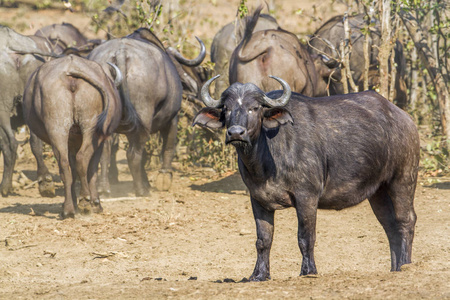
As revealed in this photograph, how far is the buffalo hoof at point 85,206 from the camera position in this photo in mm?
8750

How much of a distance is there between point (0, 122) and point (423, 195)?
6.48 metres

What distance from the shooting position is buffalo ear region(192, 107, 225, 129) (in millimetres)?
5840

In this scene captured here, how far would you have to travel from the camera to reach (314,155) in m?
5.96

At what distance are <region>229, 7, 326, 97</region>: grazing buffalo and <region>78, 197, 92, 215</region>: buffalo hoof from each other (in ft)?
9.65

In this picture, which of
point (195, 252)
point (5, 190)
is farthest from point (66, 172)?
point (5, 190)

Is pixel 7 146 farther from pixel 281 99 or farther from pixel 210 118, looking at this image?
pixel 281 99

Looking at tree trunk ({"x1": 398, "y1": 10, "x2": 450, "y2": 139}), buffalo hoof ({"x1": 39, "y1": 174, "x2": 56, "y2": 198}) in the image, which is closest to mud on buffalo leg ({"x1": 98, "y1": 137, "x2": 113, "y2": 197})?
buffalo hoof ({"x1": 39, "y1": 174, "x2": 56, "y2": 198})

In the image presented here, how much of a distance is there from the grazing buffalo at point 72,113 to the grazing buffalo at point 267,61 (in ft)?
7.19

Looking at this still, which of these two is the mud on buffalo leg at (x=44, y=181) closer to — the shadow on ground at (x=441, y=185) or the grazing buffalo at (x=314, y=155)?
the grazing buffalo at (x=314, y=155)

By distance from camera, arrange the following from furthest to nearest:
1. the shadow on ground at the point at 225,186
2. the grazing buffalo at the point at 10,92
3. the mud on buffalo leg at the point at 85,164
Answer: the shadow on ground at the point at 225,186
the grazing buffalo at the point at 10,92
the mud on buffalo leg at the point at 85,164

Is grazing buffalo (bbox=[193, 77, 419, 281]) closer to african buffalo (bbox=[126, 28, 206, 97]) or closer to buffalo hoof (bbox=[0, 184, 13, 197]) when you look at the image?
african buffalo (bbox=[126, 28, 206, 97])

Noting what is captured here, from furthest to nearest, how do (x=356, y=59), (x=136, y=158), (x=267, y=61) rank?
(x=356, y=59), (x=136, y=158), (x=267, y=61)

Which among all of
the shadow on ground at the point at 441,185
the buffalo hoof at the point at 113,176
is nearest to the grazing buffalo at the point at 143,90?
the buffalo hoof at the point at 113,176

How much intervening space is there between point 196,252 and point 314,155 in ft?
7.11
